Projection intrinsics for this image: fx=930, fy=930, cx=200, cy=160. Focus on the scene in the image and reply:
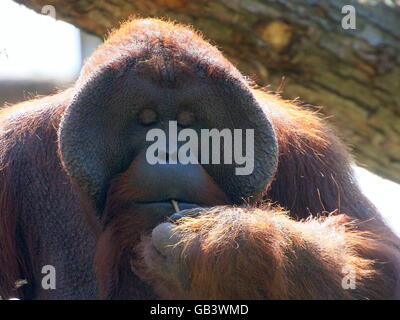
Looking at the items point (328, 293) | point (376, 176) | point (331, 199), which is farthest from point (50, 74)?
point (328, 293)

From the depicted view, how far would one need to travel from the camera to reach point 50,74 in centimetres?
1059

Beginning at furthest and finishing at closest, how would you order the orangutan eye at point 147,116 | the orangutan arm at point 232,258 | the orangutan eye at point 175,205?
the orangutan eye at point 147,116 → the orangutan eye at point 175,205 → the orangutan arm at point 232,258

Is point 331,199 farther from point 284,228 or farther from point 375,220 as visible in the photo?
point 284,228

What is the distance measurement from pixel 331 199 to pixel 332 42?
3.11ft

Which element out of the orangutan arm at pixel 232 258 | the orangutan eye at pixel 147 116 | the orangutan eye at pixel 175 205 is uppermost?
the orangutan eye at pixel 147 116

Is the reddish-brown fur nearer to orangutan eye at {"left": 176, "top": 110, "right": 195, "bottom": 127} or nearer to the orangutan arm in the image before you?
the orangutan arm

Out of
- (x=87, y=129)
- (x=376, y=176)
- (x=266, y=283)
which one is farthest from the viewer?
(x=376, y=176)

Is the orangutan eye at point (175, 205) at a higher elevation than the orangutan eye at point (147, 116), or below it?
below

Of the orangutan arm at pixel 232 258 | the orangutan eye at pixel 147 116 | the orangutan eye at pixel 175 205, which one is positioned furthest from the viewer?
the orangutan eye at pixel 147 116

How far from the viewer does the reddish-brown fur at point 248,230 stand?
151 inches

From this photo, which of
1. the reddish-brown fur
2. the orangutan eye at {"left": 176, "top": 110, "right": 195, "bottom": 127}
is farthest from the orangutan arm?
the orangutan eye at {"left": 176, "top": 110, "right": 195, "bottom": 127}

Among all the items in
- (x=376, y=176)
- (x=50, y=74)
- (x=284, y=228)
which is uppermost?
(x=50, y=74)

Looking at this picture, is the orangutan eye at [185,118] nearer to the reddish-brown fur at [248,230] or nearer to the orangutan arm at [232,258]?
the reddish-brown fur at [248,230]

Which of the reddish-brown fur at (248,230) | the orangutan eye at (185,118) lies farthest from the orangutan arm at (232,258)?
the orangutan eye at (185,118)
